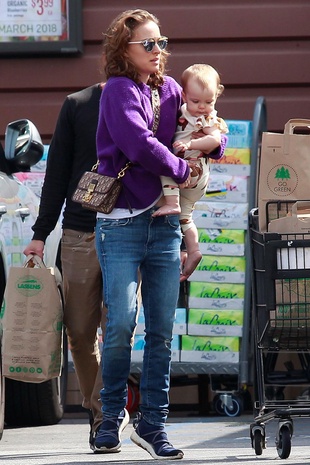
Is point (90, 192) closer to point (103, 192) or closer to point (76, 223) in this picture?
point (103, 192)

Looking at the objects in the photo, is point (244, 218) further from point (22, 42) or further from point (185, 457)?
point (185, 457)

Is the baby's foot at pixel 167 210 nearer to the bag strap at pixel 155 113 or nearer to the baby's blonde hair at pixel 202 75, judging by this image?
the bag strap at pixel 155 113

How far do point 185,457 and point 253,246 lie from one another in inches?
34.9

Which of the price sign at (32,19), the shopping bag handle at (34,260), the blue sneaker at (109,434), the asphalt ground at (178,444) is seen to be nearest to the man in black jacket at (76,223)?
the shopping bag handle at (34,260)

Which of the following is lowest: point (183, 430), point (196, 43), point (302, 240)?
point (183, 430)

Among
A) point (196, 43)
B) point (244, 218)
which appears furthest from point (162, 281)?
point (196, 43)

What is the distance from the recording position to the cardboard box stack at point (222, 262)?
8.56 metres

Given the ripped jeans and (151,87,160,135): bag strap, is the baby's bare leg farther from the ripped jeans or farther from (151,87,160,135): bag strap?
(151,87,160,135): bag strap

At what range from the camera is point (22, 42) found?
9.73m

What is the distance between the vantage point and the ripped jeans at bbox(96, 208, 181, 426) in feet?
16.6

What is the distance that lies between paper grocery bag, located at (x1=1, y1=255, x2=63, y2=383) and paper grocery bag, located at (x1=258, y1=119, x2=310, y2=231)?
1.03m

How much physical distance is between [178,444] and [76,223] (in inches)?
48.2

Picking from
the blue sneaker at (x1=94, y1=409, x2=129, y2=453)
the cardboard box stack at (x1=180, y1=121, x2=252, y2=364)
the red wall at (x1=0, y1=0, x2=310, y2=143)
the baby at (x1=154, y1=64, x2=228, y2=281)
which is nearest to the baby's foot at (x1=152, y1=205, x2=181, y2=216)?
the baby at (x1=154, y1=64, x2=228, y2=281)

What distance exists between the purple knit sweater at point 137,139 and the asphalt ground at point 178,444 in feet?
3.38
